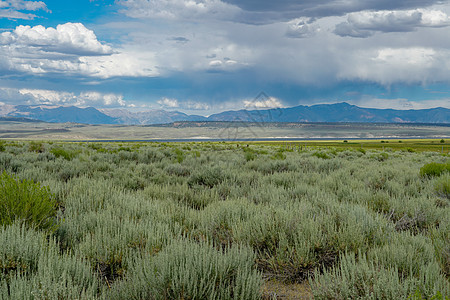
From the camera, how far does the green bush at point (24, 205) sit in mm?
3861

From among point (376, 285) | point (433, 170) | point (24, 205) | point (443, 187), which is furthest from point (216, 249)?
point (433, 170)

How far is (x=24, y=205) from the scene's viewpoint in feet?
13.0

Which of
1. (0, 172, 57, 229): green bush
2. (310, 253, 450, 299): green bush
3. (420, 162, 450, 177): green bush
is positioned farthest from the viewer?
(420, 162, 450, 177): green bush

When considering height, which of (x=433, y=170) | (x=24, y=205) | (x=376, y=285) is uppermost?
(x=24, y=205)

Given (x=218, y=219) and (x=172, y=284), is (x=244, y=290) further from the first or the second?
(x=218, y=219)

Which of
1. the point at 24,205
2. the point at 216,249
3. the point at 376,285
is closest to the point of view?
the point at 376,285

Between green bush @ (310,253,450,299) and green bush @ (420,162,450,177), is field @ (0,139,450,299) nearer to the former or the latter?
green bush @ (310,253,450,299)

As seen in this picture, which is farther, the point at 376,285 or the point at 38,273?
the point at 38,273

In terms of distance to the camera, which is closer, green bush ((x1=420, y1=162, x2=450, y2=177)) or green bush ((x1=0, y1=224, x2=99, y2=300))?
green bush ((x1=0, y1=224, x2=99, y2=300))

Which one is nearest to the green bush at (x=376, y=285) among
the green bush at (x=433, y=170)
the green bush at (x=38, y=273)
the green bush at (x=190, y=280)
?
the green bush at (x=190, y=280)

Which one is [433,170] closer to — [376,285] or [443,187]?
[443,187]

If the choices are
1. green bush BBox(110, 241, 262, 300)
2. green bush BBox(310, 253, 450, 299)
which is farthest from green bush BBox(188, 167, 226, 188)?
green bush BBox(310, 253, 450, 299)

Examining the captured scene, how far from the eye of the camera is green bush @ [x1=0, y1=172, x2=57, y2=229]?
12.7 feet

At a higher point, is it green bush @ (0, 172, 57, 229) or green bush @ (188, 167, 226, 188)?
green bush @ (0, 172, 57, 229)
